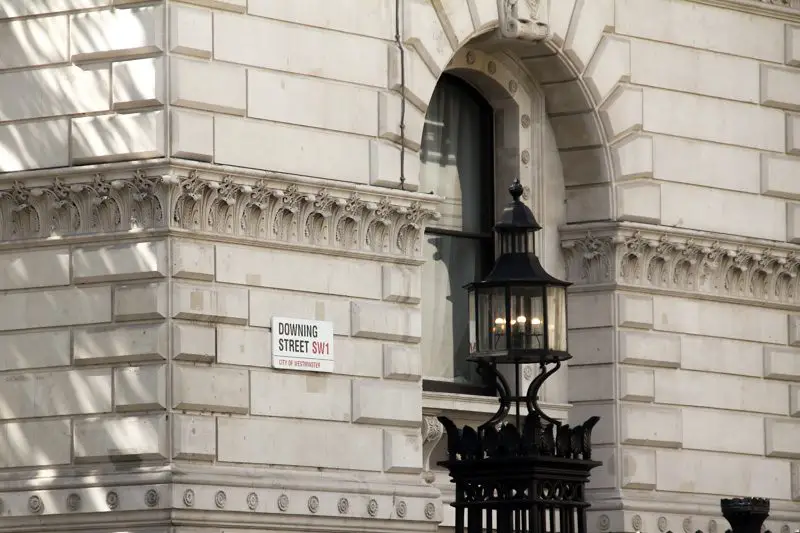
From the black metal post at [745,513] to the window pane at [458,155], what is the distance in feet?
25.6

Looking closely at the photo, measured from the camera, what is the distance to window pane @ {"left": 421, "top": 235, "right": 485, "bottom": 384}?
87.9ft

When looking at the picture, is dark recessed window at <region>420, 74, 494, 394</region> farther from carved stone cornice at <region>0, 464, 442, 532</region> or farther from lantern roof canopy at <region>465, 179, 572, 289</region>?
lantern roof canopy at <region>465, 179, 572, 289</region>

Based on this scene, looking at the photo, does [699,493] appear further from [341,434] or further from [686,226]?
[341,434]

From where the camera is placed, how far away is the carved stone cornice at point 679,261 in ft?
90.4

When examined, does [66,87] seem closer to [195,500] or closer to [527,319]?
[195,500]

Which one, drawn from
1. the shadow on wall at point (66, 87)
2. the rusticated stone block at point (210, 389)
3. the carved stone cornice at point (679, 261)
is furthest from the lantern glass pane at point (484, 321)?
the carved stone cornice at point (679, 261)

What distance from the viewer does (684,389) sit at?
28.0m

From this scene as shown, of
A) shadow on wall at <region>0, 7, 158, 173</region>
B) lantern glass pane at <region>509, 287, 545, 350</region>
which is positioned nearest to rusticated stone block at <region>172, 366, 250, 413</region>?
shadow on wall at <region>0, 7, 158, 173</region>

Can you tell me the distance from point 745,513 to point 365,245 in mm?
6215

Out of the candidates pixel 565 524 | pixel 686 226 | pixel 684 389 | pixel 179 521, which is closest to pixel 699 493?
pixel 684 389

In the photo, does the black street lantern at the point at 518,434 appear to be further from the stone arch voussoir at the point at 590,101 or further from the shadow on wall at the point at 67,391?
the stone arch voussoir at the point at 590,101

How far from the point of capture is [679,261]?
28000mm

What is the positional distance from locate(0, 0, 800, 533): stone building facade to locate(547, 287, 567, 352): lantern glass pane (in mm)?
4665

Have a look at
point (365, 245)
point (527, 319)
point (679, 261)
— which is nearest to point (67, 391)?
point (365, 245)
